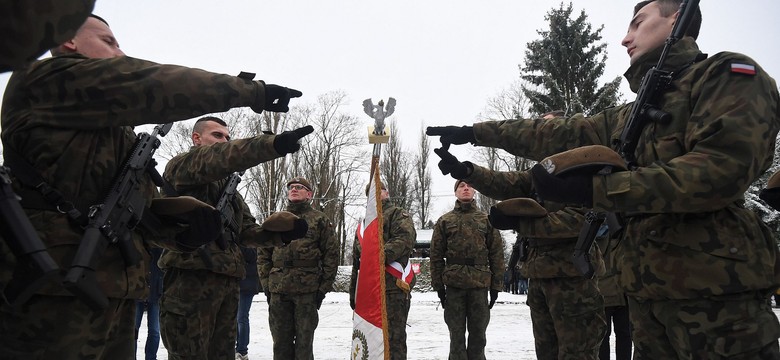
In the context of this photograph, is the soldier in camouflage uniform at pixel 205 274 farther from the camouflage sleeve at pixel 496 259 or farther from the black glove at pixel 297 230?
the camouflage sleeve at pixel 496 259

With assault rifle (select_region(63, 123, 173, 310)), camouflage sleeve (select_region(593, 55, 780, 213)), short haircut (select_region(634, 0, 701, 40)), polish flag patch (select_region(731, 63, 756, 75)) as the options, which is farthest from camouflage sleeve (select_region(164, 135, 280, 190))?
polish flag patch (select_region(731, 63, 756, 75))

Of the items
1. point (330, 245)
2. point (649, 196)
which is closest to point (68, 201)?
point (649, 196)

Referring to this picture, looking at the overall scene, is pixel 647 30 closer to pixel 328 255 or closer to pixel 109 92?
pixel 109 92

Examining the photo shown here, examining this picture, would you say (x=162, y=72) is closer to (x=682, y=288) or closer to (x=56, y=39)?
(x=56, y=39)

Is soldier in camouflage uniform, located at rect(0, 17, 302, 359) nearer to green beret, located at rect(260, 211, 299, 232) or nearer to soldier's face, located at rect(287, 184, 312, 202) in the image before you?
green beret, located at rect(260, 211, 299, 232)

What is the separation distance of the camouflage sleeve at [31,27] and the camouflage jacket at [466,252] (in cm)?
582

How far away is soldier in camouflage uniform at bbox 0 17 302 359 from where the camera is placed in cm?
194

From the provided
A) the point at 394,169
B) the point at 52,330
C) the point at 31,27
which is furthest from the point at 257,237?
the point at 394,169

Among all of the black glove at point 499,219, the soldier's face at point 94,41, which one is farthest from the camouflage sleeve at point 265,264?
the soldier's face at point 94,41

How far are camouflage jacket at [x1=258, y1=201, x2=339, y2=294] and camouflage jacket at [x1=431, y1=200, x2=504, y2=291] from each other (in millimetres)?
1441

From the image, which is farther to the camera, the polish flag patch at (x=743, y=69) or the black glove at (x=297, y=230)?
the black glove at (x=297, y=230)

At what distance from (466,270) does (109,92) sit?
519 cm

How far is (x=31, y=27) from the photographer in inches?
42.0

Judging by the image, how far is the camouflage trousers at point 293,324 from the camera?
6051 mm
